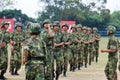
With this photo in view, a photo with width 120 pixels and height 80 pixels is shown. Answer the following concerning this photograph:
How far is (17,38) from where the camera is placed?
53.1ft

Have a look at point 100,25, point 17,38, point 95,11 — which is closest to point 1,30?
point 17,38

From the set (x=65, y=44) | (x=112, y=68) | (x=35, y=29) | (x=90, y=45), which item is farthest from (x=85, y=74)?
(x=35, y=29)

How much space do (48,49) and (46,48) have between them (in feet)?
0.55

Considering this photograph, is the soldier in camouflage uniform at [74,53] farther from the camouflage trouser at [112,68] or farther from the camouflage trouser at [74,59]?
the camouflage trouser at [112,68]

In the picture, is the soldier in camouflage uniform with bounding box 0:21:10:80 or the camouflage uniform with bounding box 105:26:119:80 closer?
the camouflage uniform with bounding box 105:26:119:80

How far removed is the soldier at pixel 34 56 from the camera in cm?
978

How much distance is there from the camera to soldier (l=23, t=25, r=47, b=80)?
9781 millimetres

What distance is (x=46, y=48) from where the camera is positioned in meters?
12.7

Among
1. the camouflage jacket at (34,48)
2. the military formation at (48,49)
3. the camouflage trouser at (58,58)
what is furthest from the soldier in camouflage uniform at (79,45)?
the camouflage jacket at (34,48)

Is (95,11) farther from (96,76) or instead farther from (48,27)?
(48,27)

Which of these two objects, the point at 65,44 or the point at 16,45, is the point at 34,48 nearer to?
the point at 65,44

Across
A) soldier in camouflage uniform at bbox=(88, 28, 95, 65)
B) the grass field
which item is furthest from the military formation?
soldier in camouflage uniform at bbox=(88, 28, 95, 65)

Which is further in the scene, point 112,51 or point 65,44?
point 65,44

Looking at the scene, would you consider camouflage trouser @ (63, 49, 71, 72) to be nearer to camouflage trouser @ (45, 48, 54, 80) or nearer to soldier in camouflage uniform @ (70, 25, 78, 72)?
soldier in camouflage uniform @ (70, 25, 78, 72)
